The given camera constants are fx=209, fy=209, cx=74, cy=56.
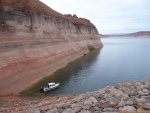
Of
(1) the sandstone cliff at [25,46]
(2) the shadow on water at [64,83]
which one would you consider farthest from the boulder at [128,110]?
(1) the sandstone cliff at [25,46]

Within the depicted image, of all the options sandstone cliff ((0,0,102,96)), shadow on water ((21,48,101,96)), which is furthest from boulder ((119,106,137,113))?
sandstone cliff ((0,0,102,96))

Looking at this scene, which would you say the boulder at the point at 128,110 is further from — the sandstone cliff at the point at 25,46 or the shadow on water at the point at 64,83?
the sandstone cliff at the point at 25,46

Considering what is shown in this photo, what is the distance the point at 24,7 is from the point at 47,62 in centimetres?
1161

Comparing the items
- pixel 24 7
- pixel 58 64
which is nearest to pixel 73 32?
pixel 58 64

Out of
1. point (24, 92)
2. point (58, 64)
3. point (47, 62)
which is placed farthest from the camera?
point (58, 64)

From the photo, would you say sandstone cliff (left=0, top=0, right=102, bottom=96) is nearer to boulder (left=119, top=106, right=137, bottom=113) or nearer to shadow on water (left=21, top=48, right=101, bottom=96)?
shadow on water (left=21, top=48, right=101, bottom=96)

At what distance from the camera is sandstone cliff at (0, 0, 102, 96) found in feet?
98.2

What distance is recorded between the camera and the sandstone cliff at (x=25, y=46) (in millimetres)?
29922

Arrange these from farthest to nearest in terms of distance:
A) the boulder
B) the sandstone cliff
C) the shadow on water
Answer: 1. the sandstone cliff
2. the shadow on water
3. the boulder

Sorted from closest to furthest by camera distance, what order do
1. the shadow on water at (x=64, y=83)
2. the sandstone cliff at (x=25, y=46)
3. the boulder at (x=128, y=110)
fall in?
1. the boulder at (x=128, y=110)
2. the shadow on water at (x=64, y=83)
3. the sandstone cliff at (x=25, y=46)

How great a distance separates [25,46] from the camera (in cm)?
3728

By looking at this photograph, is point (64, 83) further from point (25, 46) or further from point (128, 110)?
point (128, 110)

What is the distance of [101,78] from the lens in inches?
1430

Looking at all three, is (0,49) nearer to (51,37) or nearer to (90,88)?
(90,88)
